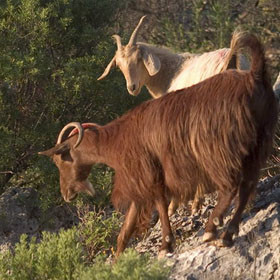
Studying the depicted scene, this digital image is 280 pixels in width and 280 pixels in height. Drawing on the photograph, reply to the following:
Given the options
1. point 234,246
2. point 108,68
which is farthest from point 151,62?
point 234,246

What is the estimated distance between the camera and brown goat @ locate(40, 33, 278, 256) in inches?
313

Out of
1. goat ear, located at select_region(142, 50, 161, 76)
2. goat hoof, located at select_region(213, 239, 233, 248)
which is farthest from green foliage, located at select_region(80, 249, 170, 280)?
goat ear, located at select_region(142, 50, 161, 76)

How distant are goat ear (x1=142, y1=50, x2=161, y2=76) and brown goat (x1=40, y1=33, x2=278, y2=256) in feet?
7.89

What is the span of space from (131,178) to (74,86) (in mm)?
3960

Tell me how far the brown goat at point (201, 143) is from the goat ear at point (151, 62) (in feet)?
7.89

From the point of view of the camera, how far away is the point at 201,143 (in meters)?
8.04

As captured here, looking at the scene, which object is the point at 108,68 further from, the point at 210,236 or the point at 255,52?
the point at 210,236

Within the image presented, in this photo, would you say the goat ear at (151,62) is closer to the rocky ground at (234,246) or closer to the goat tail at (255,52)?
the rocky ground at (234,246)

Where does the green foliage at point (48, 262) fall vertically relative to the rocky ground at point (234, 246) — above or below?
above

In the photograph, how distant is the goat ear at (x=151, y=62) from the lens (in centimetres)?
1126

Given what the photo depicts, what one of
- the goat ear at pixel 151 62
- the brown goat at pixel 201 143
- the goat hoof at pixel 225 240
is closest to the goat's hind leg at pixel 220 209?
the brown goat at pixel 201 143

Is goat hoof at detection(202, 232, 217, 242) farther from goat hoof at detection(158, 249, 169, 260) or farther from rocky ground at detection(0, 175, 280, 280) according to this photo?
goat hoof at detection(158, 249, 169, 260)

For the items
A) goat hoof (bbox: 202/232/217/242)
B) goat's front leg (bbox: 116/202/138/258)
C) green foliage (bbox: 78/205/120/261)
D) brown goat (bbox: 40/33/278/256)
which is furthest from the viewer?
green foliage (bbox: 78/205/120/261)

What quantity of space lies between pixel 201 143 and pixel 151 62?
3.47 meters
